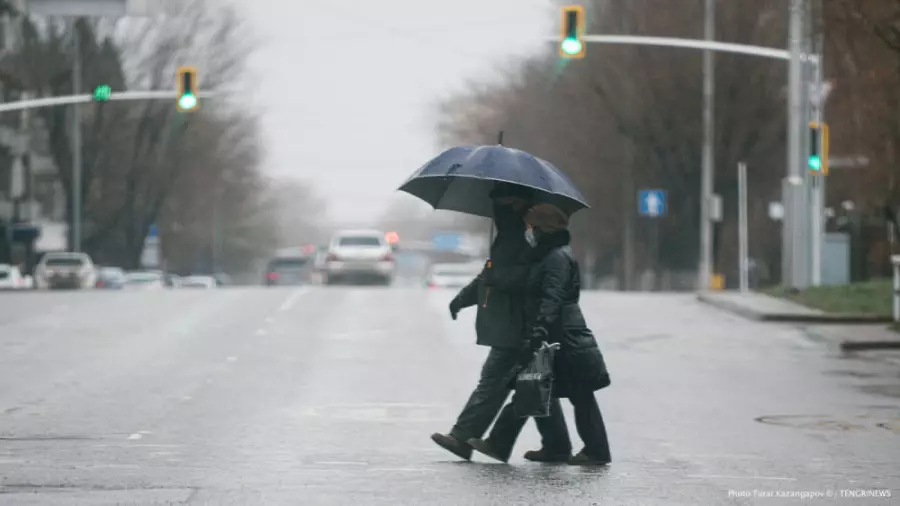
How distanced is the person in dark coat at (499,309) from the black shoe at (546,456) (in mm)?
417

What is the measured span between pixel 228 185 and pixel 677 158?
3238 centimetres

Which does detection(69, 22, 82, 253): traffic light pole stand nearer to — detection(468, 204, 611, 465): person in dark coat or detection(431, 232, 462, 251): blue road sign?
detection(468, 204, 611, 465): person in dark coat

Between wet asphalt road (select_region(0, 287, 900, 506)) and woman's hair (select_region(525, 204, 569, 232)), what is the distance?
1587mm

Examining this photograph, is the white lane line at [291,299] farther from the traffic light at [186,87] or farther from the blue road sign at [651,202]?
the blue road sign at [651,202]

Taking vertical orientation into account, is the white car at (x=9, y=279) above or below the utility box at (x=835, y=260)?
below

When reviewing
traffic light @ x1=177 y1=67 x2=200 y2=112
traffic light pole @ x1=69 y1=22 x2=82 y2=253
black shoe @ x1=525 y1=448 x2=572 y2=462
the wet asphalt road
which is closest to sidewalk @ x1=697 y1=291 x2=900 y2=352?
the wet asphalt road

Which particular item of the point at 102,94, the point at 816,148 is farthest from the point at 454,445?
the point at 102,94

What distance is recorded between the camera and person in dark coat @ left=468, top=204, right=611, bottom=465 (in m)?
12.3

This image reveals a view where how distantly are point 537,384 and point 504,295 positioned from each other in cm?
67

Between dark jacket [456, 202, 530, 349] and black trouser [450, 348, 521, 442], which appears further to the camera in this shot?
black trouser [450, 348, 521, 442]

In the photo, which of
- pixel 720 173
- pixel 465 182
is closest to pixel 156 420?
pixel 465 182

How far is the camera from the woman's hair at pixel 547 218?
41.0ft

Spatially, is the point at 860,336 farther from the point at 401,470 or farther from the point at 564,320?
the point at 401,470

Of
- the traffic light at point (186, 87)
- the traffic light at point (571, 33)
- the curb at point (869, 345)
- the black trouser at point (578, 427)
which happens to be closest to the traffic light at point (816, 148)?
the traffic light at point (571, 33)
